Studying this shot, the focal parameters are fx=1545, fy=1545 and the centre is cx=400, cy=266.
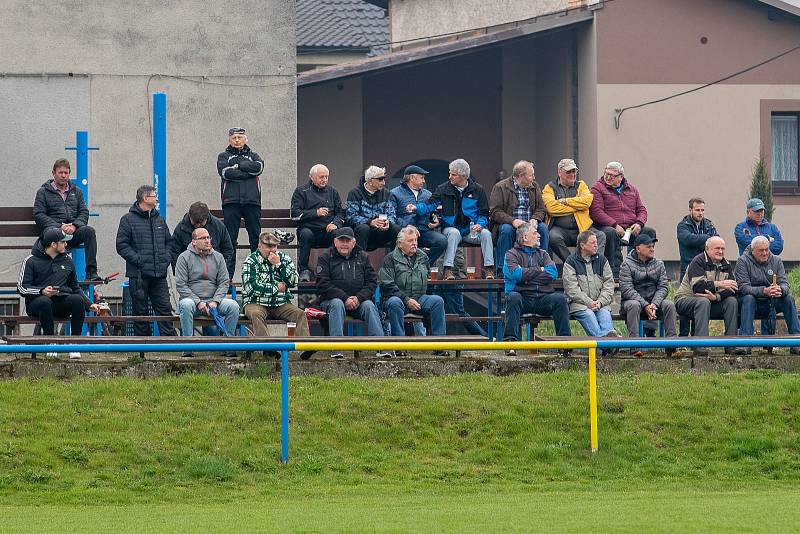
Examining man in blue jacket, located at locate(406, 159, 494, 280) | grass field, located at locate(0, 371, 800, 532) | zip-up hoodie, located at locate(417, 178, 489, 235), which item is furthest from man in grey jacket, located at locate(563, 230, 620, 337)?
zip-up hoodie, located at locate(417, 178, 489, 235)

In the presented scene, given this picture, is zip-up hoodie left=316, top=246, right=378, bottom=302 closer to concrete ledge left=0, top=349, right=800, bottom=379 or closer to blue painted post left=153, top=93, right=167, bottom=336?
concrete ledge left=0, top=349, right=800, bottom=379

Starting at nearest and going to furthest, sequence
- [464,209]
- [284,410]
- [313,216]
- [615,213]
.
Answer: [284,410], [313,216], [464,209], [615,213]

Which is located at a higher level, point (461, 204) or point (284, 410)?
point (461, 204)

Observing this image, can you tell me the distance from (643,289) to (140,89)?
9.51 metres

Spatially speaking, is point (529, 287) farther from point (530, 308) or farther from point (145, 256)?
point (145, 256)

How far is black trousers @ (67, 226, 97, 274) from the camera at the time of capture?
1728cm

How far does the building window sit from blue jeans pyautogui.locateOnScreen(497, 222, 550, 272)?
38.5 ft

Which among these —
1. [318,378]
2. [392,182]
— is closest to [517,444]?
[318,378]

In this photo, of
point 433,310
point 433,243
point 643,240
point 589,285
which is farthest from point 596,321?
point 433,243

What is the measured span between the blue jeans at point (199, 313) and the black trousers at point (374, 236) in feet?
6.34

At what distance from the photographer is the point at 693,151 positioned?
92.6ft

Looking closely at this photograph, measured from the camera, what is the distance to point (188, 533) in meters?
10.8

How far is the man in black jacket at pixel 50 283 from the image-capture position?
16.0 meters

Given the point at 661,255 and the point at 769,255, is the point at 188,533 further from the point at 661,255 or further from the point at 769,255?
the point at 661,255
